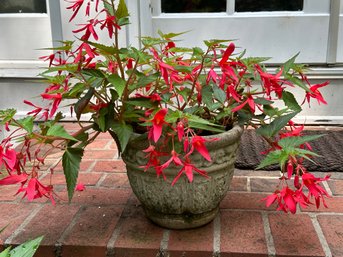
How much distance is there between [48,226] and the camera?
1462 millimetres

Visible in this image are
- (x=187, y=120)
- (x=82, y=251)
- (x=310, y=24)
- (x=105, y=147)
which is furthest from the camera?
(x=310, y=24)

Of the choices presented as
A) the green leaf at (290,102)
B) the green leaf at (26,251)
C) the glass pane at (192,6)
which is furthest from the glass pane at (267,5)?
the green leaf at (26,251)

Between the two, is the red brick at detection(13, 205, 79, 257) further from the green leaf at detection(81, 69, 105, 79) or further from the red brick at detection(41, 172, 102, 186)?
the green leaf at detection(81, 69, 105, 79)

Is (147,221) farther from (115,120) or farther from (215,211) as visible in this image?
(115,120)

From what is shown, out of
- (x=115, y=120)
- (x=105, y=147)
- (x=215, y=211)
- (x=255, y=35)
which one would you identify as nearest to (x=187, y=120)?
(x=115, y=120)

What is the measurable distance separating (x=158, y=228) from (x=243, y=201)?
0.35 m

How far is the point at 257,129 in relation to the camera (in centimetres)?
129

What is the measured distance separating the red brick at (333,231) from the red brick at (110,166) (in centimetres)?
85

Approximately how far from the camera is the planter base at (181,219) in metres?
1.38

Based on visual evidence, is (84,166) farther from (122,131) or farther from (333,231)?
(333,231)

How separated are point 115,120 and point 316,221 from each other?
2.37 feet

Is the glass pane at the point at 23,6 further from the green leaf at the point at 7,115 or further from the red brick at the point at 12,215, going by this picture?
the green leaf at the point at 7,115

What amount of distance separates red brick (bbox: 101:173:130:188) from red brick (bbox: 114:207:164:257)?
0.29 m

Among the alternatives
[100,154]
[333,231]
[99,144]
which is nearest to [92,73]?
[333,231]
